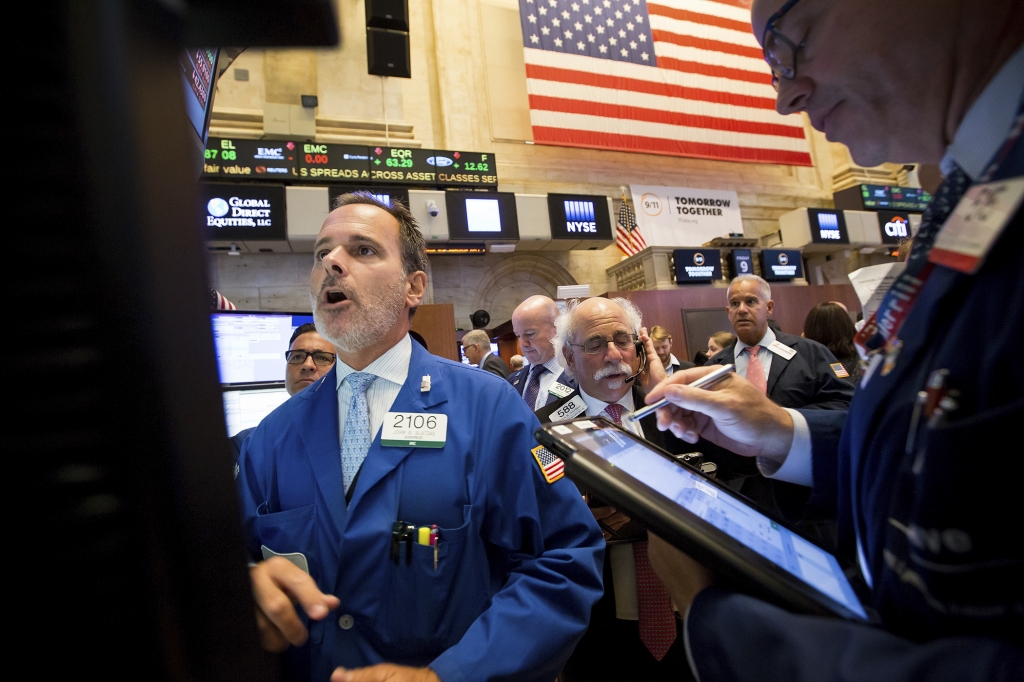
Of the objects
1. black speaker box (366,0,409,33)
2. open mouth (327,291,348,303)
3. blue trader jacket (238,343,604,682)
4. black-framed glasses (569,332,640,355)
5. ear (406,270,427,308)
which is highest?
black speaker box (366,0,409,33)

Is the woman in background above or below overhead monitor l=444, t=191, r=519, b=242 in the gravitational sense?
below

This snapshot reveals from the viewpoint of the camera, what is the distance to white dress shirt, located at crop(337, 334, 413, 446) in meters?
1.40

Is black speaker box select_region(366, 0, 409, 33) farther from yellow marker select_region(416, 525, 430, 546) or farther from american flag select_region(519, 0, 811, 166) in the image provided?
yellow marker select_region(416, 525, 430, 546)

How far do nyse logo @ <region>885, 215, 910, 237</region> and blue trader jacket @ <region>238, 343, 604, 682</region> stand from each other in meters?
14.3

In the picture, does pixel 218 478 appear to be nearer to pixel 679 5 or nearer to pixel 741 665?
pixel 741 665

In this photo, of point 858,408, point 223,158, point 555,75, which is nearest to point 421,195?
point 223,158

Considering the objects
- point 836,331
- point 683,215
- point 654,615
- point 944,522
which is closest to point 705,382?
point 944,522

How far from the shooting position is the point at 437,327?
5.30 meters

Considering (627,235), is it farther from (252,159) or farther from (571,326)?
(571,326)

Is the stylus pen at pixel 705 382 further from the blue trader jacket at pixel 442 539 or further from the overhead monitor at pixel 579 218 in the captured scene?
the overhead monitor at pixel 579 218

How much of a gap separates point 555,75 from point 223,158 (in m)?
6.25

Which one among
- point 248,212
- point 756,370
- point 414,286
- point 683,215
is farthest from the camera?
point 683,215

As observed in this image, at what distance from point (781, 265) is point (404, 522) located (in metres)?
11.7

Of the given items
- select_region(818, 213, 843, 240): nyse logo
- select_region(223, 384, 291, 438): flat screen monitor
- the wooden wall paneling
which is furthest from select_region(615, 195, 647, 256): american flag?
select_region(223, 384, 291, 438): flat screen monitor
